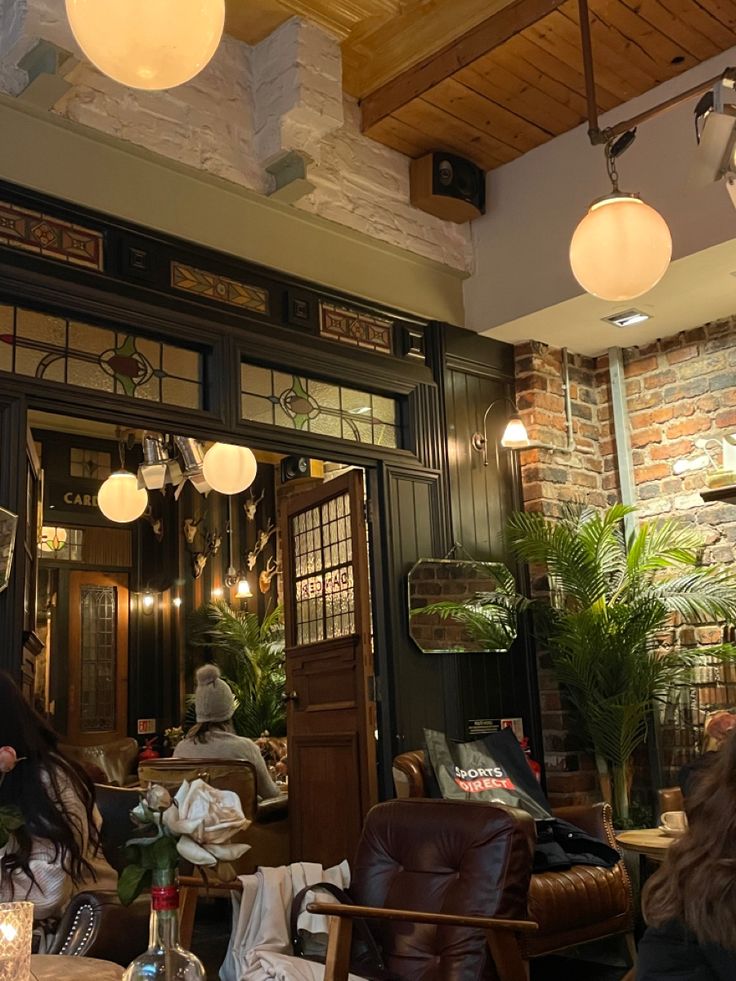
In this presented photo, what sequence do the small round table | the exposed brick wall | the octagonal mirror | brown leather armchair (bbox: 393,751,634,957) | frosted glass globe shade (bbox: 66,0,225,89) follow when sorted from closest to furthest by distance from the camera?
1. the small round table
2. frosted glass globe shade (bbox: 66,0,225,89)
3. brown leather armchair (bbox: 393,751,634,957)
4. the octagonal mirror
5. the exposed brick wall

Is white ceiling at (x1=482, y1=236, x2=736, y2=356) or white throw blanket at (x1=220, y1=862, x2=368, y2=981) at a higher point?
white ceiling at (x1=482, y1=236, x2=736, y2=356)

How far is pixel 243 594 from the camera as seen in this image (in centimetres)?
1030

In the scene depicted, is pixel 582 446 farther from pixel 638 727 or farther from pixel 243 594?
pixel 243 594

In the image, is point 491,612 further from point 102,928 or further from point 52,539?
point 52,539

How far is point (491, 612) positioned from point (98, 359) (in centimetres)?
261

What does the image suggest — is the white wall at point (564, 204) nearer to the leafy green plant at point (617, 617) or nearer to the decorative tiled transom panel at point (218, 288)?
the leafy green plant at point (617, 617)

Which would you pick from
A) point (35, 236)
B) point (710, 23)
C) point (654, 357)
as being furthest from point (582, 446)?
point (35, 236)

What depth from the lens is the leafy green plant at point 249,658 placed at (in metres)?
9.52

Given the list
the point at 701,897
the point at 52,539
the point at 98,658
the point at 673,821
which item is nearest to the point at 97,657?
the point at 98,658

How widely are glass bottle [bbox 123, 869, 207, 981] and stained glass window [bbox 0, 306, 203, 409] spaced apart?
10.4ft

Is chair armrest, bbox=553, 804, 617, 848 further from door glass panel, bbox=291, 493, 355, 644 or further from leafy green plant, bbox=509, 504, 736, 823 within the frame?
door glass panel, bbox=291, 493, 355, 644

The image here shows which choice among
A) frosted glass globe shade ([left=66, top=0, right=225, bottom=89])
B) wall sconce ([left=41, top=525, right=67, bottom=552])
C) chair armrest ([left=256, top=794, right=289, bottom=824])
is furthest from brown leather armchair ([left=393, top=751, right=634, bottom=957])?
wall sconce ([left=41, top=525, right=67, bottom=552])

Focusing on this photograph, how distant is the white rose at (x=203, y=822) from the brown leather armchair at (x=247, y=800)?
3.38 metres

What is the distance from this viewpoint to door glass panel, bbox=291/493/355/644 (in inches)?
228
